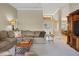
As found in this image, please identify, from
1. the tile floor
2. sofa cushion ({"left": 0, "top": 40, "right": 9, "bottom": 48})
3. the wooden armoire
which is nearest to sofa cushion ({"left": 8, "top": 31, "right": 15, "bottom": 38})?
sofa cushion ({"left": 0, "top": 40, "right": 9, "bottom": 48})

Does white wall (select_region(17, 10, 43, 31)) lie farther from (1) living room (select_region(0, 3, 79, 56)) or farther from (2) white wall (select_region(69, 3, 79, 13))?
(2) white wall (select_region(69, 3, 79, 13))

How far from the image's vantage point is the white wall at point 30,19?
10.5 ft

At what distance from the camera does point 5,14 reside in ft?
10.4

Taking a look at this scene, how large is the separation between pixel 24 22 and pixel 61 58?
3.35ft

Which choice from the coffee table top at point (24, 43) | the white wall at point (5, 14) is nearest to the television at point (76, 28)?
the coffee table top at point (24, 43)

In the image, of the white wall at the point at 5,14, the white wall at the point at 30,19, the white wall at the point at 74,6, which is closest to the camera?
the white wall at the point at 74,6

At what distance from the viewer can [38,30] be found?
3217 mm

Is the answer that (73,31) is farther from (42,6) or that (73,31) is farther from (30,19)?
(30,19)

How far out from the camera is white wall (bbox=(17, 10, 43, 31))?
126 inches

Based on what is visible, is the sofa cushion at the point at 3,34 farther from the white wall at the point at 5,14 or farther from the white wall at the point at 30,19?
the white wall at the point at 30,19

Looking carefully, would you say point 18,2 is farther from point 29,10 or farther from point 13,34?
point 13,34

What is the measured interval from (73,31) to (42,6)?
793 mm

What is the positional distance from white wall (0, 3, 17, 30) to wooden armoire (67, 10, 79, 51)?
3.64 feet

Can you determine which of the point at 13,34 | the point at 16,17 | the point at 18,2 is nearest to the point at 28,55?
the point at 13,34
